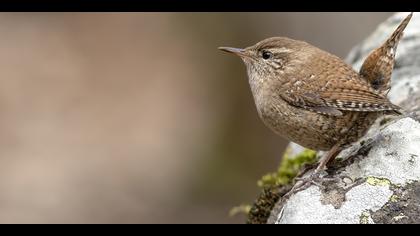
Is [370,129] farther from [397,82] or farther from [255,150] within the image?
[255,150]

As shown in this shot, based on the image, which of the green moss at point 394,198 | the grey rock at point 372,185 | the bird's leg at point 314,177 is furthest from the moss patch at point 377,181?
the bird's leg at point 314,177

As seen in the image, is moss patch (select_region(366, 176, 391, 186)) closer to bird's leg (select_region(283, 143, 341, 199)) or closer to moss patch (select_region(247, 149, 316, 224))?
bird's leg (select_region(283, 143, 341, 199))

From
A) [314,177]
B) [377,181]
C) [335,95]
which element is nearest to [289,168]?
[335,95]

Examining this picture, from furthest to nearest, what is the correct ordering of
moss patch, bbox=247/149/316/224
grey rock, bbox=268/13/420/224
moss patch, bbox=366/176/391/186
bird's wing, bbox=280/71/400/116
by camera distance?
moss patch, bbox=247/149/316/224, bird's wing, bbox=280/71/400/116, moss patch, bbox=366/176/391/186, grey rock, bbox=268/13/420/224

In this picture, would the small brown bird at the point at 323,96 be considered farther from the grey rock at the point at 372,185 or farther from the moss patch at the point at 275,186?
the moss patch at the point at 275,186

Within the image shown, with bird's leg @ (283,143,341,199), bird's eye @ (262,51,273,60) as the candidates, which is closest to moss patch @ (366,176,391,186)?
bird's leg @ (283,143,341,199)
